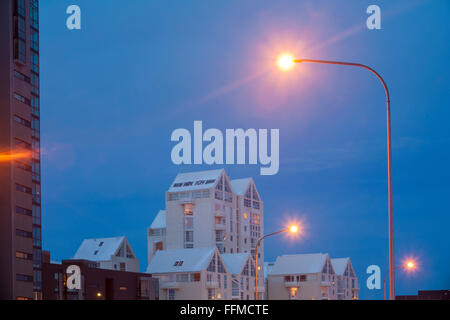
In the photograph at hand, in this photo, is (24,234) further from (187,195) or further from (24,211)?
(187,195)

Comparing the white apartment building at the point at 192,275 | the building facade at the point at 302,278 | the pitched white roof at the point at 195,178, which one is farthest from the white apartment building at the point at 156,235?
the building facade at the point at 302,278

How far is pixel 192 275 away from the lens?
111062mm

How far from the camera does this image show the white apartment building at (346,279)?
149000mm

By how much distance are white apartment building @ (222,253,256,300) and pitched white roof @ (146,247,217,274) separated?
8.62 meters

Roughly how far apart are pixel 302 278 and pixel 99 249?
40210 millimetres

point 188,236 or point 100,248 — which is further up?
point 188,236

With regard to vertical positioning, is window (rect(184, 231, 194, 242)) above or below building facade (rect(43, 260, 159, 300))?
above

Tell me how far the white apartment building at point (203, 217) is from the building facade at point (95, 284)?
22342 millimetres

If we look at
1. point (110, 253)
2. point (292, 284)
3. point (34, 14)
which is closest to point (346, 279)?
point (292, 284)

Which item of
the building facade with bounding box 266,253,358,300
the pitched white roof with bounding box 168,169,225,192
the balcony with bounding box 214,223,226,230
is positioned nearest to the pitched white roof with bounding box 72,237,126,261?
the pitched white roof with bounding box 168,169,225,192

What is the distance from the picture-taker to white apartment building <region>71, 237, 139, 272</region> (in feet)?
421

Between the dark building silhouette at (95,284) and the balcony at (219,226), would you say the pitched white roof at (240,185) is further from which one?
the dark building silhouette at (95,284)

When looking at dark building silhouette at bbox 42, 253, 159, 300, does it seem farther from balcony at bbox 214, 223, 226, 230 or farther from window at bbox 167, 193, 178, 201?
window at bbox 167, 193, 178, 201

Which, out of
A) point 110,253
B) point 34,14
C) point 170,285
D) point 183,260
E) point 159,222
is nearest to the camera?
point 34,14
